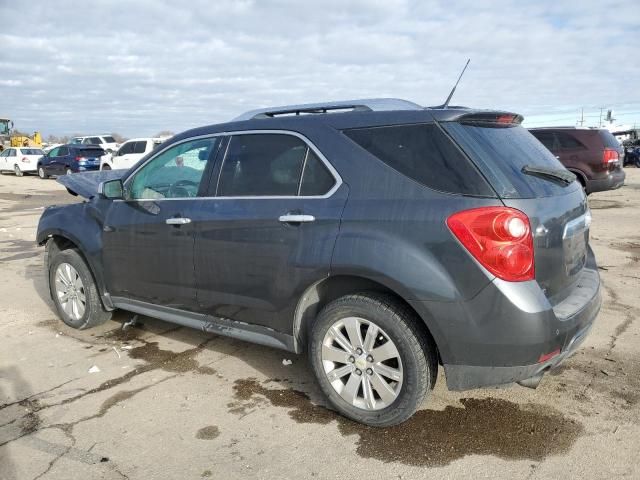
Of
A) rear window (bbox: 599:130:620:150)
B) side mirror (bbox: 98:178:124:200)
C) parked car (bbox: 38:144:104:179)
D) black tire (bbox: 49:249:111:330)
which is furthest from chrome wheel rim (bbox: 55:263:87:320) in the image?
parked car (bbox: 38:144:104:179)

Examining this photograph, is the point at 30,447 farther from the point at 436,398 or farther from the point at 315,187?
the point at 436,398

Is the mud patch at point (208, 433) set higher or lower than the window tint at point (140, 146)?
lower

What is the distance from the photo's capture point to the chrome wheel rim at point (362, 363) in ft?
10.3

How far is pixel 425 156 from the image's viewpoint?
307 centimetres

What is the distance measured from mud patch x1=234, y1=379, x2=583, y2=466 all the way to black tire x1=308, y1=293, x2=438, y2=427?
0.44ft

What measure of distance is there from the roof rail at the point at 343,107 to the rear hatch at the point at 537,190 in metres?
0.44

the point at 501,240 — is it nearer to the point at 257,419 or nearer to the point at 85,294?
the point at 257,419

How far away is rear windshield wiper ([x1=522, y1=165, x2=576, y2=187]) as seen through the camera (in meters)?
3.12

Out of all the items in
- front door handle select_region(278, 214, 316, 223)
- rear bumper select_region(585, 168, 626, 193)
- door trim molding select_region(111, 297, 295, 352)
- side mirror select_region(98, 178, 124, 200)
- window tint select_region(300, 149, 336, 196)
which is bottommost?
door trim molding select_region(111, 297, 295, 352)

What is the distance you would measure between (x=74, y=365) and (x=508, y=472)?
330 centimetres

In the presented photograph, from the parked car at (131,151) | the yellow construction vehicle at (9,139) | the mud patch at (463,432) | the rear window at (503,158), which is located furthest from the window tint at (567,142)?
the yellow construction vehicle at (9,139)

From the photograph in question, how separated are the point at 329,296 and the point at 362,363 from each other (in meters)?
0.47

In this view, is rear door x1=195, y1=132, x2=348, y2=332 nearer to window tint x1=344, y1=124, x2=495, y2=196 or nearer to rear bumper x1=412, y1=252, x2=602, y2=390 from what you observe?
window tint x1=344, y1=124, x2=495, y2=196

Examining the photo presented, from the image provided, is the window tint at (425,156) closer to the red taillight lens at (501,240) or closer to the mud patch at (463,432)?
the red taillight lens at (501,240)
